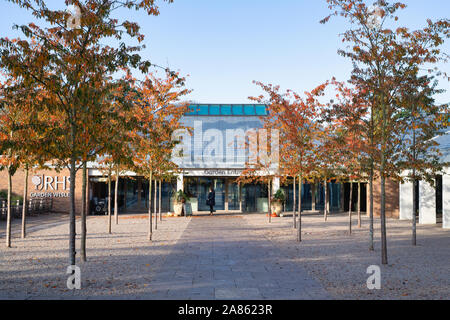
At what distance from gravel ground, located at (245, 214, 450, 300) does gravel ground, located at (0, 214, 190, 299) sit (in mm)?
3475

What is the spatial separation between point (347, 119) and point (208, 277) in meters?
5.59

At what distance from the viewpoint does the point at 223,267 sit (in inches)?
392

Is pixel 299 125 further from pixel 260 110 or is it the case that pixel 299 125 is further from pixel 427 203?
pixel 260 110

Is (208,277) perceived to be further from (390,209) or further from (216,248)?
(390,209)

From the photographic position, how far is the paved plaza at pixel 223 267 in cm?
758

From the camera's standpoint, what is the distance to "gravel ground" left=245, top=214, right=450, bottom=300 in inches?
307

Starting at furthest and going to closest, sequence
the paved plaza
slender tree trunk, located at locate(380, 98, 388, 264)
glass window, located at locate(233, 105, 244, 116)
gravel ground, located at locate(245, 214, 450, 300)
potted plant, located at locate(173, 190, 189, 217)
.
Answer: glass window, located at locate(233, 105, 244, 116)
potted plant, located at locate(173, 190, 189, 217)
slender tree trunk, located at locate(380, 98, 388, 264)
gravel ground, located at locate(245, 214, 450, 300)
the paved plaza

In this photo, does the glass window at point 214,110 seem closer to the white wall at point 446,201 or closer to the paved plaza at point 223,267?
the white wall at point 446,201

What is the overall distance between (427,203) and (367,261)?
546 inches

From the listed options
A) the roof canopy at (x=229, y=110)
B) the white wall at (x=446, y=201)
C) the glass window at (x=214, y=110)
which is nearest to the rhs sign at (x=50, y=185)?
the roof canopy at (x=229, y=110)

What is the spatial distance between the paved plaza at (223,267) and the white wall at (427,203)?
21.8 ft

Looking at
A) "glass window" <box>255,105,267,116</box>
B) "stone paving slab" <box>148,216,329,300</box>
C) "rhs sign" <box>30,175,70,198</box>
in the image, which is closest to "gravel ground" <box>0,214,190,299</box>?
"stone paving slab" <box>148,216,329,300</box>

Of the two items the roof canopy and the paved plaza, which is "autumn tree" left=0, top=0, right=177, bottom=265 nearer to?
the paved plaza
